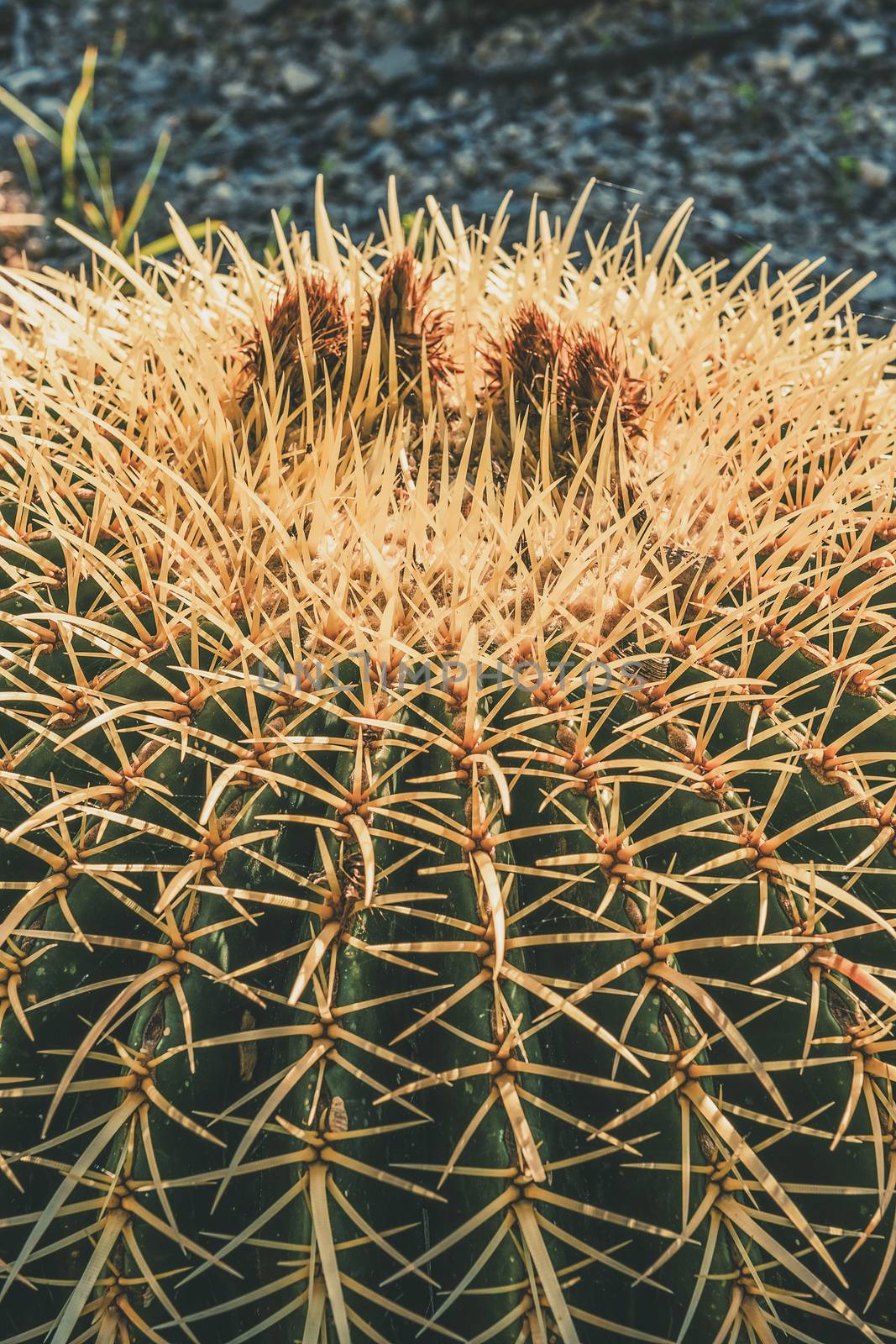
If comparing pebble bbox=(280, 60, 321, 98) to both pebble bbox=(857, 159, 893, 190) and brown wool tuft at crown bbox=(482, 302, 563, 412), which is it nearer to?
pebble bbox=(857, 159, 893, 190)

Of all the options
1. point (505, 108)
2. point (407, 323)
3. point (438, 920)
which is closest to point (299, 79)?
point (505, 108)

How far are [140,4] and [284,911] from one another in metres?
4.59

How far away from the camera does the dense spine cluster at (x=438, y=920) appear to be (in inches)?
36.7

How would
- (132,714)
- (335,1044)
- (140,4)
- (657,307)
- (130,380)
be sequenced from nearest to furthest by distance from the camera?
(335,1044), (132,714), (130,380), (657,307), (140,4)

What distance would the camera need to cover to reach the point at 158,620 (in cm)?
108

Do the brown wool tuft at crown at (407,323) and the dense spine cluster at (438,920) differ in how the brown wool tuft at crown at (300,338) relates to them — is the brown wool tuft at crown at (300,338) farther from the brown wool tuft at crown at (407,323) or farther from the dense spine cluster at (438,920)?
the dense spine cluster at (438,920)

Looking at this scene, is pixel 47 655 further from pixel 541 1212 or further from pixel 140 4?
pixel 140 4

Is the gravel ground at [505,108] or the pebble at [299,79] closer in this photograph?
the gravel ground at [505,108]

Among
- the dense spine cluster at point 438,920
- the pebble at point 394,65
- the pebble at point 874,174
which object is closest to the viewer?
the dense spine cluster at point 438,920

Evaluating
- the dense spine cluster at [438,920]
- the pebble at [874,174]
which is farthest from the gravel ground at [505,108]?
the dense spine cluster at [438,920]

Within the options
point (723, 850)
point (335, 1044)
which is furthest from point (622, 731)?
point (335, 1044)

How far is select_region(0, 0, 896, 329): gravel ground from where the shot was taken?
3.84 meters

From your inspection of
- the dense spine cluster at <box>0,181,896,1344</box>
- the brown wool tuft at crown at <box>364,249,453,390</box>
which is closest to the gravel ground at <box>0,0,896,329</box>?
the brown wool tuft at crown at <box>364,249,453,390</box>

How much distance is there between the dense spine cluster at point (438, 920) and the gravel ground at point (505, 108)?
2895mm
